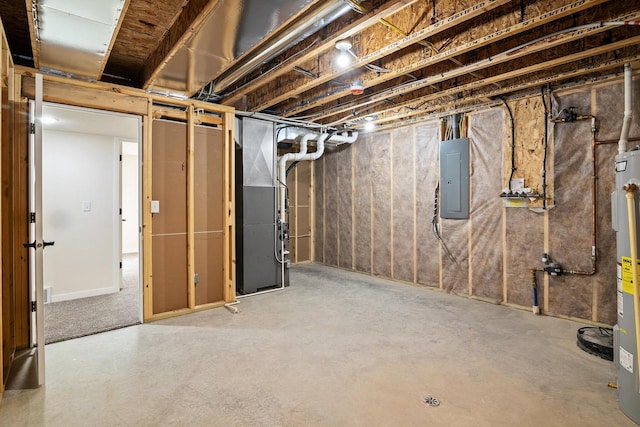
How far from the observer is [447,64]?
3.28 meters

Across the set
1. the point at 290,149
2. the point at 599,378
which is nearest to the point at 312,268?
the point at 290,149

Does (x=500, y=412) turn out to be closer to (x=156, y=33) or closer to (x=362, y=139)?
(x=156, y=33)

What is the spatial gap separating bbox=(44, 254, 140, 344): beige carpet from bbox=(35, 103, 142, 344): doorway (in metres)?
0.01

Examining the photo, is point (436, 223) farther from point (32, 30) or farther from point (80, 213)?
point (80, 213)

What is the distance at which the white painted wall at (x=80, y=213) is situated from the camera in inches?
168

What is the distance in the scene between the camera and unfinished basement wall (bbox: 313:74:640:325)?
3385 millimetres

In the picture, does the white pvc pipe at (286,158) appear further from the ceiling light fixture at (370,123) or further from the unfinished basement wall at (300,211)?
the unfinished basement wall at (300,211)

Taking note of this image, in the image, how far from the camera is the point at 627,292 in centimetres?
196

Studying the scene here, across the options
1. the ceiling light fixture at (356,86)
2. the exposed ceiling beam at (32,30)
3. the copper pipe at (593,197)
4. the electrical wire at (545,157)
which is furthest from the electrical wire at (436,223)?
the exposed ceiling beam at (32,30)

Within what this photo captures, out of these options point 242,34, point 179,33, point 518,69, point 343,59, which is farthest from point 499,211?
point 179,33

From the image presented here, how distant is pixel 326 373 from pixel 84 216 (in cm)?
406

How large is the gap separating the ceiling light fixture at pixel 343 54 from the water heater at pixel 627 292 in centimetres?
210

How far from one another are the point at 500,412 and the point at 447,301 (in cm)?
237

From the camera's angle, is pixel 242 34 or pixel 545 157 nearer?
pixel 242 34
